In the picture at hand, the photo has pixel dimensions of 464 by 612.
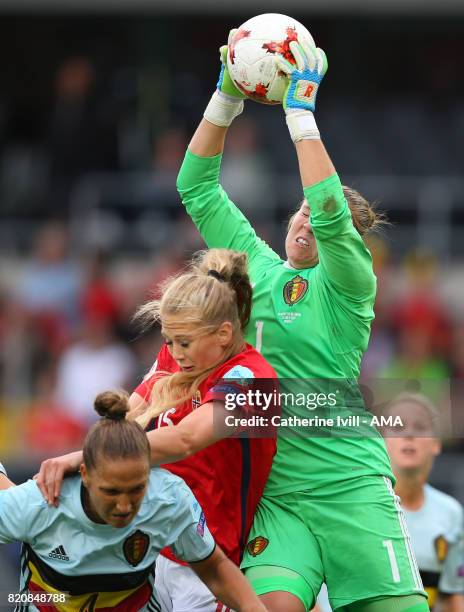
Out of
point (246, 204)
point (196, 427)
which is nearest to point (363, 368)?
point (246, 204)

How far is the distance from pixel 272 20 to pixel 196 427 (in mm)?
1675

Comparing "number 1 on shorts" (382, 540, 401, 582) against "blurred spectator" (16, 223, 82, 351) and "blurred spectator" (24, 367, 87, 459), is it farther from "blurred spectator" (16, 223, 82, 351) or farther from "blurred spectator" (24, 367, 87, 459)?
"blurred spectator" (16, 223, 82, 351)

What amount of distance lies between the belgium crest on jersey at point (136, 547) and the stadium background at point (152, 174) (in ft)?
14.4

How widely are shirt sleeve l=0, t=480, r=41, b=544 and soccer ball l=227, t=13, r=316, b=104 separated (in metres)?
1.81

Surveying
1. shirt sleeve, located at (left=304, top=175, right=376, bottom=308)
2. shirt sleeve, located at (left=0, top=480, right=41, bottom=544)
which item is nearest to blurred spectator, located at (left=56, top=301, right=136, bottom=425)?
shirt sleeve, located at (left=304, top=175, right=376, bottom=308)

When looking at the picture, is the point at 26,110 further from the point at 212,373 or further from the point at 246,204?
the point at 212,373

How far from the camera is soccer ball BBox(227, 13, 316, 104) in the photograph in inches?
203

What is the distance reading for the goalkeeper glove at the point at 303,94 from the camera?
498 cm

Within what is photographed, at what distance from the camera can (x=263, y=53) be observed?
16.9 ft

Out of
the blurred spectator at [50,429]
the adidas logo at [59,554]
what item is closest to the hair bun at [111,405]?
the adidas logo at [59,554]

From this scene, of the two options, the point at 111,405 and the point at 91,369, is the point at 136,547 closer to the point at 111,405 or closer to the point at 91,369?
the point at 111,405

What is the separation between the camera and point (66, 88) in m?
13.8

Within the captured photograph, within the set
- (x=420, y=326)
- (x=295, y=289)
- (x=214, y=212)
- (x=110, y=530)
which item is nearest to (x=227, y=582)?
(x=110, y=530)

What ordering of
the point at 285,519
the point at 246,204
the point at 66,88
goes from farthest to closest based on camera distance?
the point at 66,88 → the point at 246,204 → the point at 285,519
